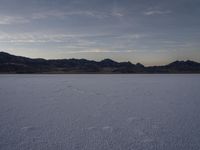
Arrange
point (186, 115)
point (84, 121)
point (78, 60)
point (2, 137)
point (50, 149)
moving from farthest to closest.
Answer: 1. point (78, 60)
2. point (186, 115)
3. point (84, 121)
4. point (2, 137)
5. point (50, 149)

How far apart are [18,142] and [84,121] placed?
6.42 ft

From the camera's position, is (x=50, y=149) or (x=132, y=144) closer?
(x=50, y=149)

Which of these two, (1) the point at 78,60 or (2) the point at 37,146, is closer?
(2) the point at 37,146

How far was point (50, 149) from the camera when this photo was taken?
A: 352 cm

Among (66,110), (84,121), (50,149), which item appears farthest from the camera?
(66,110)

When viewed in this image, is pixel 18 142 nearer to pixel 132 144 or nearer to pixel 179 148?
pixel 132 144

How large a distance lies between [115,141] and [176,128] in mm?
1768

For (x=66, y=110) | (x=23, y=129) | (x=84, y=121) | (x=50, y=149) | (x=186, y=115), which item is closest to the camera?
(x=50, y=149)

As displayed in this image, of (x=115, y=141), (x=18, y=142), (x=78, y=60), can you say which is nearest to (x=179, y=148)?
(x=115, y=141)

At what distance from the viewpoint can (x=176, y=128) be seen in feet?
15.6

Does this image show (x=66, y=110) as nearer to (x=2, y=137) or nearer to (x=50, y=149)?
(x=2, y=137)

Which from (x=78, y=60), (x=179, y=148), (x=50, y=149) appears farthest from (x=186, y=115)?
(x=78, y=60)

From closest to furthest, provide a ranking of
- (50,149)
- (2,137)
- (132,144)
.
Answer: (50,149) → (132,144) → (2,137)

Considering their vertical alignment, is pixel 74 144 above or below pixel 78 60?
below
